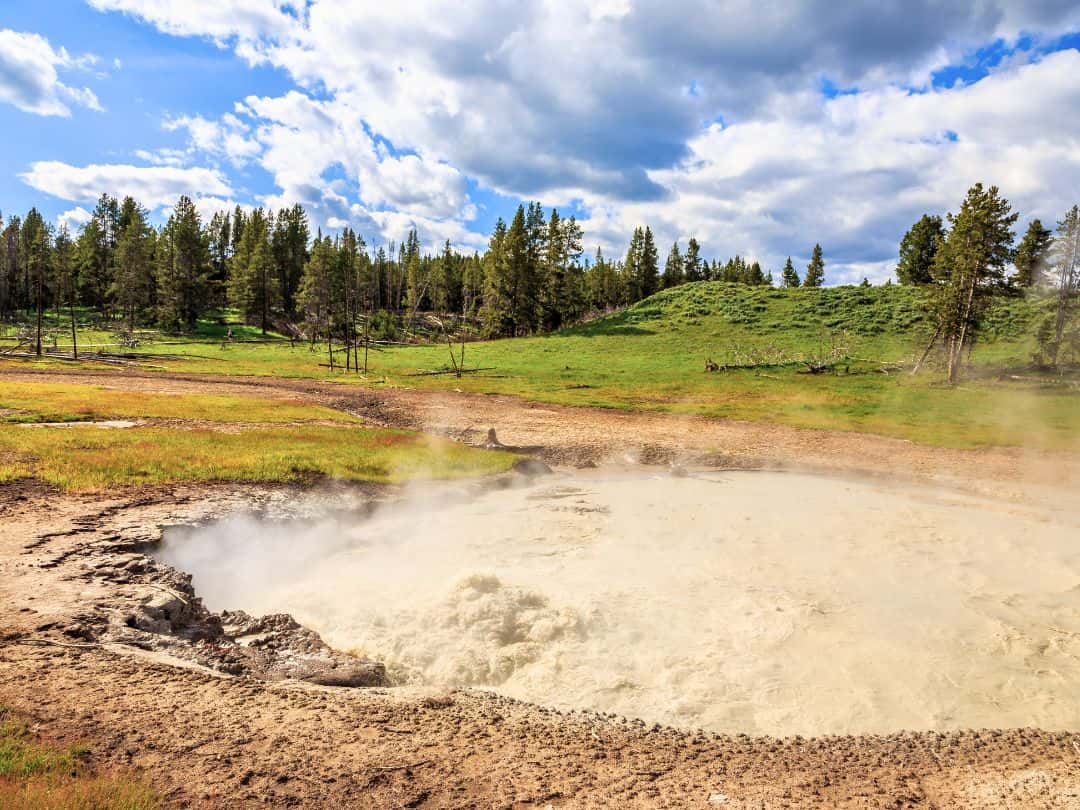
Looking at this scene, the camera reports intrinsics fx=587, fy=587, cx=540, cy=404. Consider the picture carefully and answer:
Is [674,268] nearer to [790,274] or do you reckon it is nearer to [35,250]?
[790,274]

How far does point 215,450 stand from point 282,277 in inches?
4083

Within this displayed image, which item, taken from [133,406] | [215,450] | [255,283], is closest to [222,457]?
[215,450]

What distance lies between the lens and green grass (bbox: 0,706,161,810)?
4738mm

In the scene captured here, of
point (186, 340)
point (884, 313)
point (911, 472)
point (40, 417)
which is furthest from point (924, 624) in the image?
point (186, 340)

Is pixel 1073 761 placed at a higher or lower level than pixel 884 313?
lower

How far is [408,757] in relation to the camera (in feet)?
20.2

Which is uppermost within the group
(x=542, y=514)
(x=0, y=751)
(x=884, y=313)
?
(x=884, y=313)

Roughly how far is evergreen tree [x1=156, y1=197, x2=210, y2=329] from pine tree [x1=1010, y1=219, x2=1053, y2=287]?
364 ft

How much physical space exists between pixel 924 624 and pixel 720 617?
12.7ft

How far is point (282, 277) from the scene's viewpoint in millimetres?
114562

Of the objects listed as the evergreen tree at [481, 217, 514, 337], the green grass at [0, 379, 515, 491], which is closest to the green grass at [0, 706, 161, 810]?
the green grass at [0, 379, 515, 491]

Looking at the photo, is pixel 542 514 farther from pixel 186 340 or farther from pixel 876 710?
pixel 186 340

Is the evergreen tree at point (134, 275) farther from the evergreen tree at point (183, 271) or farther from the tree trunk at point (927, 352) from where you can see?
the tree trunk at point (927, 352)

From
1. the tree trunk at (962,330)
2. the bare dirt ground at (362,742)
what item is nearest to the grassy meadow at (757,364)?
the tree trunk at (962,330)
